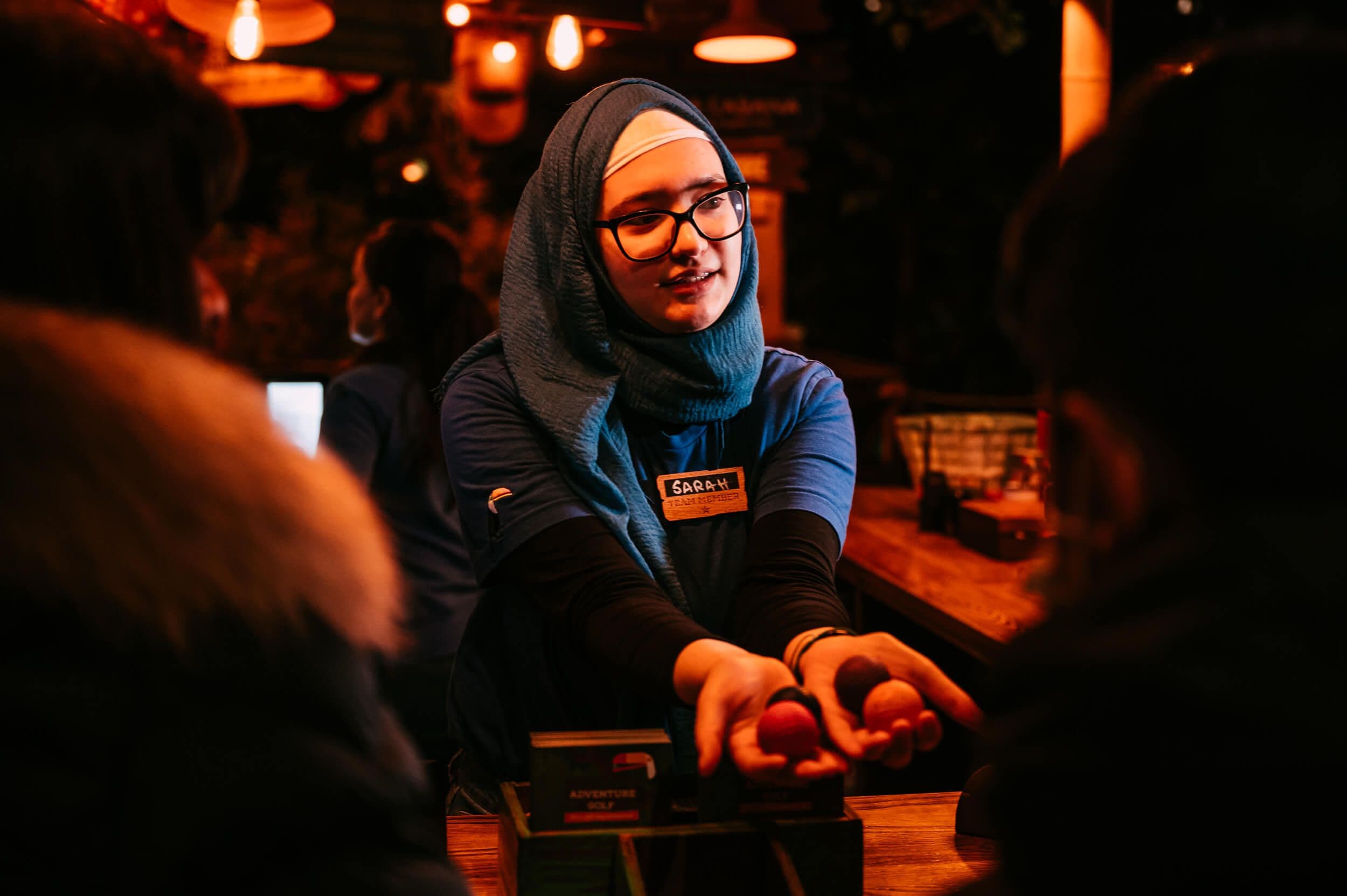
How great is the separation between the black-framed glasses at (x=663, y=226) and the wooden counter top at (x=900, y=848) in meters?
0.75

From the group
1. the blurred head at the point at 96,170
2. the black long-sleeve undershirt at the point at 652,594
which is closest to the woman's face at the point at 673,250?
the black long-sleeve undershirt at the point at 652,594

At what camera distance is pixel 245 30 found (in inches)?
151

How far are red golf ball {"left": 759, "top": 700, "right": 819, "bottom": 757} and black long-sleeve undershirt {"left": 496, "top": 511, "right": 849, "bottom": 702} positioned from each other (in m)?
0.19

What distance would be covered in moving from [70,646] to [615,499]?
3.05ft

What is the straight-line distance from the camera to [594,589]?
4.69 feet

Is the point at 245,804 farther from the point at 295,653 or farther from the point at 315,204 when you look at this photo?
the point at 315,204

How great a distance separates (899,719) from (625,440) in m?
0.59

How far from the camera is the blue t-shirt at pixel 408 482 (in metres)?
3.16

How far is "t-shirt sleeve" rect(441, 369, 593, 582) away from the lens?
1505 mm

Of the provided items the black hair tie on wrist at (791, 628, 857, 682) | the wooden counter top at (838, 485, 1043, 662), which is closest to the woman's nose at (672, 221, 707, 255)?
the black hair tie on wrist at (791, 628, 857, 682)

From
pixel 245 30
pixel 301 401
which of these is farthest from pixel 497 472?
pixel 301 401

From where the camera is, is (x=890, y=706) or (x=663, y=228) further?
(x=663, y=228)

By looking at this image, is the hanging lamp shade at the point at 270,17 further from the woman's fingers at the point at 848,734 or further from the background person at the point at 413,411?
the woman's fingers at the point at 848,734

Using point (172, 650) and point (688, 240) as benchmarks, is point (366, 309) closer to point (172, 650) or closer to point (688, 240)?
point (688, 240)
